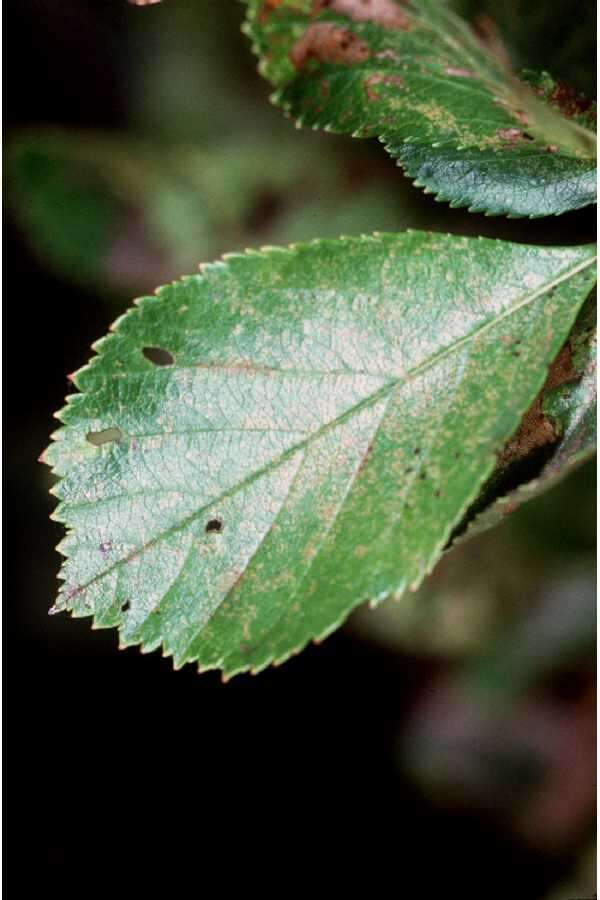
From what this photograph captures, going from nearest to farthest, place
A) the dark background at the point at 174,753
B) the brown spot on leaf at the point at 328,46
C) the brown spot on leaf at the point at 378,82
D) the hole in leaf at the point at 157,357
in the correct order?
the brown spot on leaf at the point at 328,46, the brown spot on leaf at the point at 378,82, the hole in leaf at the point at 157,357, the dark background at the point at 174,753

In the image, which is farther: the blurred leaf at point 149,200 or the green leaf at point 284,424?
the blurred leaf at point 149,200

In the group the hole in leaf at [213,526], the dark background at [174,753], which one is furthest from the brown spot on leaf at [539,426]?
the dark background at [174,753]

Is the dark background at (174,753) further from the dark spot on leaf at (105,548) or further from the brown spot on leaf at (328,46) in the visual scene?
the brown spot on leaf at (328,46)

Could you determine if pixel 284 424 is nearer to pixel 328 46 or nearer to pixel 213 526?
pixel 213 526

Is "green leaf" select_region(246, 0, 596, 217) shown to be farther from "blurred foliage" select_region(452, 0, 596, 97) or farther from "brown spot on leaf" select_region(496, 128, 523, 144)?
"blurred foliage" select_region(452, 0, 596, 97)

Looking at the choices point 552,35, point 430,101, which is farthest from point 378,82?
point 552,35

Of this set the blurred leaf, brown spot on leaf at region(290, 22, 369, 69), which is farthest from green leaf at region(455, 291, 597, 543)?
the blurred leaf

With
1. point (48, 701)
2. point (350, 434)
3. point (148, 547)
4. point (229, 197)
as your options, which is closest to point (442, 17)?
point (350, 434)
